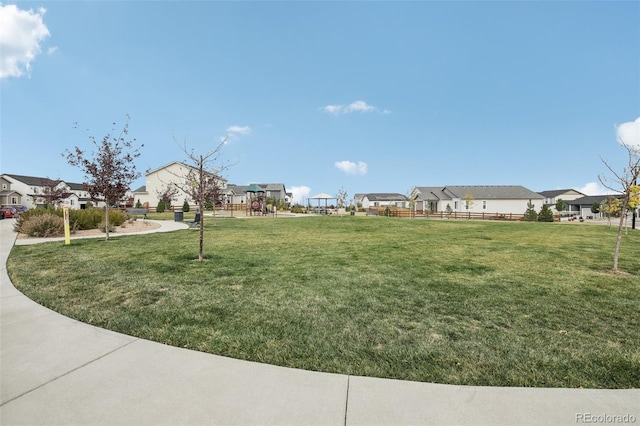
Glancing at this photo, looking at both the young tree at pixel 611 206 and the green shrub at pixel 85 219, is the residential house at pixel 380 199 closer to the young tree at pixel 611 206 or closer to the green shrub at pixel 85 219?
the young tree at pixel 611 206

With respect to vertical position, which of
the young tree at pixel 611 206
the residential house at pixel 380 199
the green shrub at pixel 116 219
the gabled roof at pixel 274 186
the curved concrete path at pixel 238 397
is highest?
the gabled roof at pixel 274 186

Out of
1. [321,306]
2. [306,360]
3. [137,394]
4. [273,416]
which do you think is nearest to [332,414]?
[273,416]

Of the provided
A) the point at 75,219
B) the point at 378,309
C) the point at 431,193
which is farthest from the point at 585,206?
the point at 75,219

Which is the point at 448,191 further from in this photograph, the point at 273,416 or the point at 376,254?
the point at 273,416

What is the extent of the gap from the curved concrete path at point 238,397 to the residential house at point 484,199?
46816 millimetres

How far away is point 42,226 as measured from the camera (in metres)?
13.0

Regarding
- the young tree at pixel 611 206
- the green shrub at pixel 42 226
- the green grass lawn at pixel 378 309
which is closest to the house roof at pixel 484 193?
the young tree at pixel 611 206

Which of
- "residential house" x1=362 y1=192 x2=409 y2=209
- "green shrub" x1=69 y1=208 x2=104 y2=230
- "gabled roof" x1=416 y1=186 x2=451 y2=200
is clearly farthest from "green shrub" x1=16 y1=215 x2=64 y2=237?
"residential house" x1=362 y1=192 x2=409 y2=209

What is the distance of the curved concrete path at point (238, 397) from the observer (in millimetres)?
2076

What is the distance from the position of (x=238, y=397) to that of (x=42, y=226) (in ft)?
51.7

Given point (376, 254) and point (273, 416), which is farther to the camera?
point (376, 254)

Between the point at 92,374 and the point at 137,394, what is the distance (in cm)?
63

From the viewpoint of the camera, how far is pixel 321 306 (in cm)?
440

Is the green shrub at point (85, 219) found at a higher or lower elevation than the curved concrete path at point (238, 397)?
higher
